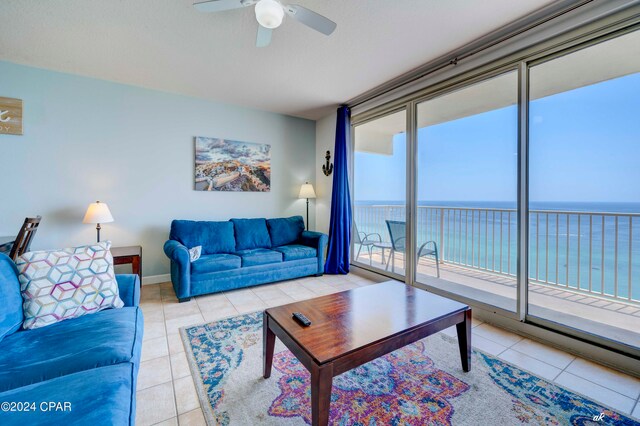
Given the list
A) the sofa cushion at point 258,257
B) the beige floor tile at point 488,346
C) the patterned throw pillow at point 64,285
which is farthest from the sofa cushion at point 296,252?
the beige floor tile at point 488,346

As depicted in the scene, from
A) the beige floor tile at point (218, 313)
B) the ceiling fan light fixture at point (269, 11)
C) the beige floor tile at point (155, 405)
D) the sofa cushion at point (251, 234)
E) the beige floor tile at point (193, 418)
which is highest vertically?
the ceiling fan light fixture at point (269, 11)

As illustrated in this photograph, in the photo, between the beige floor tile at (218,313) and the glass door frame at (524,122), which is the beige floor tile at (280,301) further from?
the glass door frame at (524,122)

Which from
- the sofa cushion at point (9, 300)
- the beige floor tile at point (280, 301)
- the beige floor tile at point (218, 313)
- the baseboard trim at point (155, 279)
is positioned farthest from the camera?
the baseboard trim at point (155, 279)

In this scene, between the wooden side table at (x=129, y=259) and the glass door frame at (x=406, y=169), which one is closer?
the wooden side table at (x=129, y=259)

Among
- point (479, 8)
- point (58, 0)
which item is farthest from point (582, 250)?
point (58, 0)

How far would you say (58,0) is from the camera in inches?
77.9

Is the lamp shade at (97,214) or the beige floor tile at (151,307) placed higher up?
the lamp shade at (97,214)


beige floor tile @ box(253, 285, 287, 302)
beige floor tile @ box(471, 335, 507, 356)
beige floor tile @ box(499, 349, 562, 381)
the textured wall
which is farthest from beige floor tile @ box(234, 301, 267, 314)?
beige floor tile @ box(499, 349, 562, 381)

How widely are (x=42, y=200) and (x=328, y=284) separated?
349 cm

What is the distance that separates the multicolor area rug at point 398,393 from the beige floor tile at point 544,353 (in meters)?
0.32

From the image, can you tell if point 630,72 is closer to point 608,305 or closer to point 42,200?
point 608,305

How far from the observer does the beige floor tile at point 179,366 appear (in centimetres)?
176

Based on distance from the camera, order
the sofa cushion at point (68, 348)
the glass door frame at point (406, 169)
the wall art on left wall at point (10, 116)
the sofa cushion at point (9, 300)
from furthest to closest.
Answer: the glass door frame at point (406, 169) < the wall art on left wall at point (10, 116) < the sofa cushion at point (9, 300) < the sofa cushion at point (68, 348)

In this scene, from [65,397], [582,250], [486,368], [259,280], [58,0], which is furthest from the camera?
[259,280]
